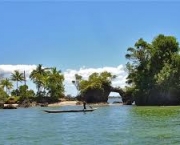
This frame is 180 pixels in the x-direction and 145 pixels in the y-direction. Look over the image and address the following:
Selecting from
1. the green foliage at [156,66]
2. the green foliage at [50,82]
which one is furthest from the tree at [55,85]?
the green foliage at [156,66]

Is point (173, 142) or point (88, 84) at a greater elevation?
point (88, 84)

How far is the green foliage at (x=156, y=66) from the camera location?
3656 inches

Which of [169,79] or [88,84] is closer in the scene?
[169,79]

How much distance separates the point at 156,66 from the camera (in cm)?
9712

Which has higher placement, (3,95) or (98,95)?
(3,95)

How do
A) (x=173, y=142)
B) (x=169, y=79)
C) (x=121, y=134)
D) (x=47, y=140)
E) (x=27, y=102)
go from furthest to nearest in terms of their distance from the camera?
(x=27, y=102) < (x=169, y=79) < (x=121, y=134) < (x=47, y=140) < (x=173, y=142)

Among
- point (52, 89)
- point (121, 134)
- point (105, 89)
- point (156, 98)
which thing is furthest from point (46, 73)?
point (121, 134)

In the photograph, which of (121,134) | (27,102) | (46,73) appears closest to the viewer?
(121,134)

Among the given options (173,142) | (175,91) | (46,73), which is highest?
(46,73)

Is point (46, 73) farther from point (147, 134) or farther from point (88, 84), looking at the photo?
point (147, 134)

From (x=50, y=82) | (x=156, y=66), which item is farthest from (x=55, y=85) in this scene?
(x=156, y=66)

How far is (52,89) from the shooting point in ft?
401

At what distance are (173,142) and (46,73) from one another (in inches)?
3983

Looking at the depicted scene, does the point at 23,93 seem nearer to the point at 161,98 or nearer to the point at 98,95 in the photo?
the point at 98,95
